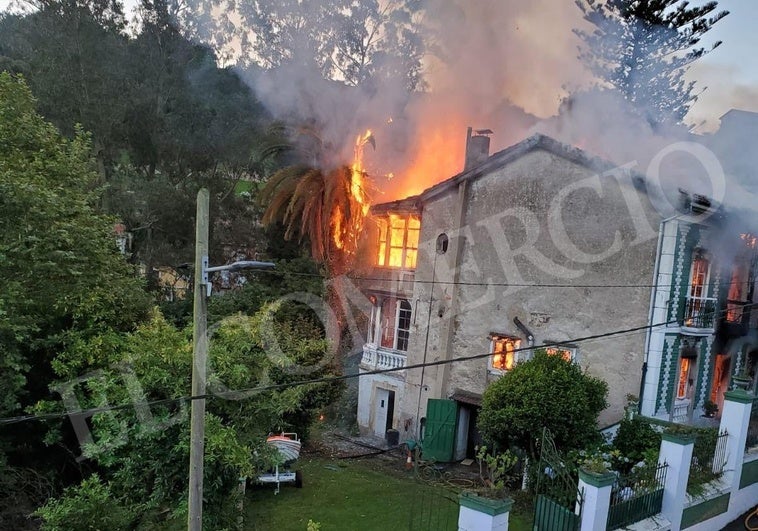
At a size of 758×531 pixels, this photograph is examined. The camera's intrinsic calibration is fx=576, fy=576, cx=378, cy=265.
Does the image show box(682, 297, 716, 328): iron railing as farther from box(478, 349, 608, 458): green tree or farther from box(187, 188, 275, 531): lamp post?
box(187, 188, 275, 531): lamp post

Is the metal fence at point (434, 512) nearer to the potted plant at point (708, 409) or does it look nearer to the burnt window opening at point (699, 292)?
the burnt window opening at point (699, 292)

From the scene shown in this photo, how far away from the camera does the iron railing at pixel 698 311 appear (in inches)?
620

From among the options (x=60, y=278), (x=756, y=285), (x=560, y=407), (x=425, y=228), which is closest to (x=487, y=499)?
(x=560, y=407)

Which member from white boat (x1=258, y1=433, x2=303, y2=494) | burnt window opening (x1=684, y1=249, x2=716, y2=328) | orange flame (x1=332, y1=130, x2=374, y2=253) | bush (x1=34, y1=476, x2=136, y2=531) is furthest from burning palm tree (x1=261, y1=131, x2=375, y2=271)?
bush (x1=34, y1=476, x2=136, y2=531)

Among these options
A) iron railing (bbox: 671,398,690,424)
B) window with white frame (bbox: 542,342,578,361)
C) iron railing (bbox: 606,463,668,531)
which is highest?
window with white frame (bbox: 542,342,578,361)

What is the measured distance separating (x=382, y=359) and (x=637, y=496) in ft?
41.6

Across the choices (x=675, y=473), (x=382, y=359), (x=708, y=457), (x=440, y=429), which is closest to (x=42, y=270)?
(x=382, y=359)

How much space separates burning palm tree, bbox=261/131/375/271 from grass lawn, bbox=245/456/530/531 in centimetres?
965

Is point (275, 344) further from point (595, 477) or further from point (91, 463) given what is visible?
point (595, 477)

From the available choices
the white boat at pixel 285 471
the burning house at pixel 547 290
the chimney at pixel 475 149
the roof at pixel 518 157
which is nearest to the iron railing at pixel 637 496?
the burning house at pixel 547 290

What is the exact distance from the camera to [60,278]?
42.4 ft

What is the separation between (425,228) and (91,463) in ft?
40.8

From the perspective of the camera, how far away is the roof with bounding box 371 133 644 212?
646 inches

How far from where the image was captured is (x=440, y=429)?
1852 cm
